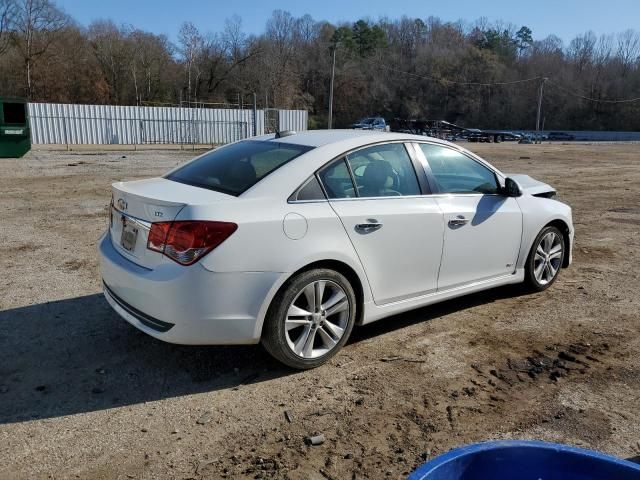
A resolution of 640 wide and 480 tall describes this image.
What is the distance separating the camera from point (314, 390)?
3580mm

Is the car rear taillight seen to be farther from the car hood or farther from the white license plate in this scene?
the car hood

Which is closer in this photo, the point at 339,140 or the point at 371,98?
the point at 339,140

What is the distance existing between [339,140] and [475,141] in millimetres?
57472

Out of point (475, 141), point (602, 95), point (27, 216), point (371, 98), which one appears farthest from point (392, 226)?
point (602, 95)

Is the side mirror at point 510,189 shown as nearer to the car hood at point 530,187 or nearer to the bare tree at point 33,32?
the car hood at point 530,187

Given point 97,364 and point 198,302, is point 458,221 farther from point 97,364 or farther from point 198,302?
point 97,364

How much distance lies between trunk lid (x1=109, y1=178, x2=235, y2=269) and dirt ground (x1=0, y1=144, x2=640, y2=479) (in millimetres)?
833

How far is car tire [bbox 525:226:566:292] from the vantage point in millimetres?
5422

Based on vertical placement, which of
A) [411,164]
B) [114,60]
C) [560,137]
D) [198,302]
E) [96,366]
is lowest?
[560,137]

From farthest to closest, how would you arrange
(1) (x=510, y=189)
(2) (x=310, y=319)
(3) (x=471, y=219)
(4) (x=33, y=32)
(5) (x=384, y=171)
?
1. (4) (x=33, y=32)
2. (1) (x=510, y=189)
3. (3) (x=471, y=219)
4. (5) (x=384, y=171)
5. (2) (x=310, y=319)

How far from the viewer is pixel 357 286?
4020 mm

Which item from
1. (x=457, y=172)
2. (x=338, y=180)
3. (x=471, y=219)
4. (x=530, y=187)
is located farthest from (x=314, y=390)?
(x=530, y=187)

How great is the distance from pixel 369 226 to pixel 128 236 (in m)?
1.68

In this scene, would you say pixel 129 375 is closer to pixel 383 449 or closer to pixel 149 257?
pixel 149 257
